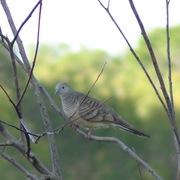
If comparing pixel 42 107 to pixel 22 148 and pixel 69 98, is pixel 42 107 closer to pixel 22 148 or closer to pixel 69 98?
pixel 22 148

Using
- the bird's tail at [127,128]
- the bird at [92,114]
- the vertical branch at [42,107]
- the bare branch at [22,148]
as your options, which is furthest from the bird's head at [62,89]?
the bare branch at [22,148]

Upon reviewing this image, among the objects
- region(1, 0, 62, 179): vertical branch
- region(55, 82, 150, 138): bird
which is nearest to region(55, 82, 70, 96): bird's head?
region(55, 82, 150, 138): bird

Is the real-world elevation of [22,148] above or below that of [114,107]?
above

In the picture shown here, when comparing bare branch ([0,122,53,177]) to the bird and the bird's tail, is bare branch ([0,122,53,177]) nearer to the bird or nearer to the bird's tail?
the bird's tail

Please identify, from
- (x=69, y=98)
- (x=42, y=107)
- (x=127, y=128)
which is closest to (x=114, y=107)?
(x=69, y=98)

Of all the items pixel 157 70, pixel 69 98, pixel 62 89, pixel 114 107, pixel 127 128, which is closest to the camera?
pixel 157 70

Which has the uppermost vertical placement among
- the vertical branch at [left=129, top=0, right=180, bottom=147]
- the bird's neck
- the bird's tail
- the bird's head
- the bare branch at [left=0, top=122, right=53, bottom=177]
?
the vertical branch at [left=129, top=0, right=180, bottom=147]

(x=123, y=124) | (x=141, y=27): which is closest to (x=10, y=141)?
(x=141, y=27)

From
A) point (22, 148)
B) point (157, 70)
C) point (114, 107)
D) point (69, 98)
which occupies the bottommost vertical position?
point (114, 107)

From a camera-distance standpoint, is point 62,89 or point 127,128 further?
point 62,89

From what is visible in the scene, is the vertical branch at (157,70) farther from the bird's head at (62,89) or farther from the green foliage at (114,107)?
→ the green foliage at (114,107)

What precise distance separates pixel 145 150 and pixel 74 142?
236 centimetres

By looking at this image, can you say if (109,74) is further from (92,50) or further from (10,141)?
(10,141)

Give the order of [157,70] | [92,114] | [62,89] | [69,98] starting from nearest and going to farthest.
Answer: [157,70] < [92,114] < [69,98] < [62,89]
